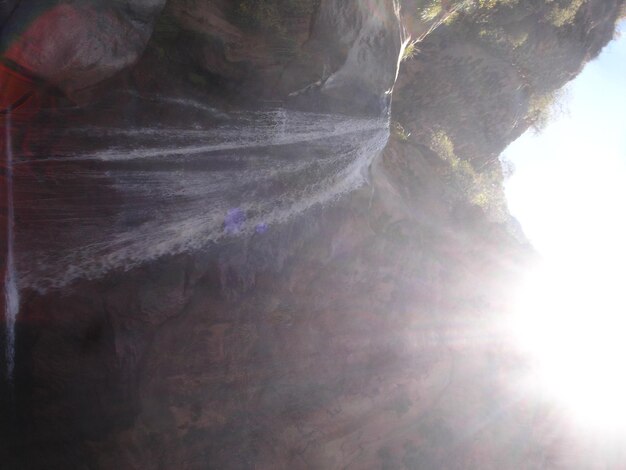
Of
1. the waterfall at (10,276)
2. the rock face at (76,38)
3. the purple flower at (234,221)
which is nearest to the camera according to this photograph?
the rock face at (76,38)

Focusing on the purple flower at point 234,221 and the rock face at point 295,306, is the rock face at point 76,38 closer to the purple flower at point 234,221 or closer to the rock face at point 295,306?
the rock face at point 295,306

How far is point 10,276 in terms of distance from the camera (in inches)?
252

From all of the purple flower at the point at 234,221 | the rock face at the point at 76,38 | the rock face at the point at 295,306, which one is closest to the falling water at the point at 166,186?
the purple flower at the point at 234,221

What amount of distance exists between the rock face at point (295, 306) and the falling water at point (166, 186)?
227 mm

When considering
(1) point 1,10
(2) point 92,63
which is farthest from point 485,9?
(1) point 1,10

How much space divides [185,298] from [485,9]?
861 centimetres

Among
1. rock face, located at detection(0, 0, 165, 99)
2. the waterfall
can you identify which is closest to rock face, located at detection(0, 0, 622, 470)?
rock face, located at detection(0, 0, 165, 99)

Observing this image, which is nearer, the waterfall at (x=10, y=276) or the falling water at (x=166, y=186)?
the waterfall at (x=10, y=276)

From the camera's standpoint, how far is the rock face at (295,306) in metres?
6.61

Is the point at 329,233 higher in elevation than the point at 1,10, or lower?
lower

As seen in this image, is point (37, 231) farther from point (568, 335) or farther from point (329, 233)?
point (568, 335)

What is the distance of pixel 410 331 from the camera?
878 centimetres

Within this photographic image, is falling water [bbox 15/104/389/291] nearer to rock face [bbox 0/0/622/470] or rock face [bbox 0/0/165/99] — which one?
rock face [bbox 0/0/622/470]

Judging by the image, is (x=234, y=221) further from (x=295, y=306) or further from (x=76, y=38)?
(x=76, y=38)
